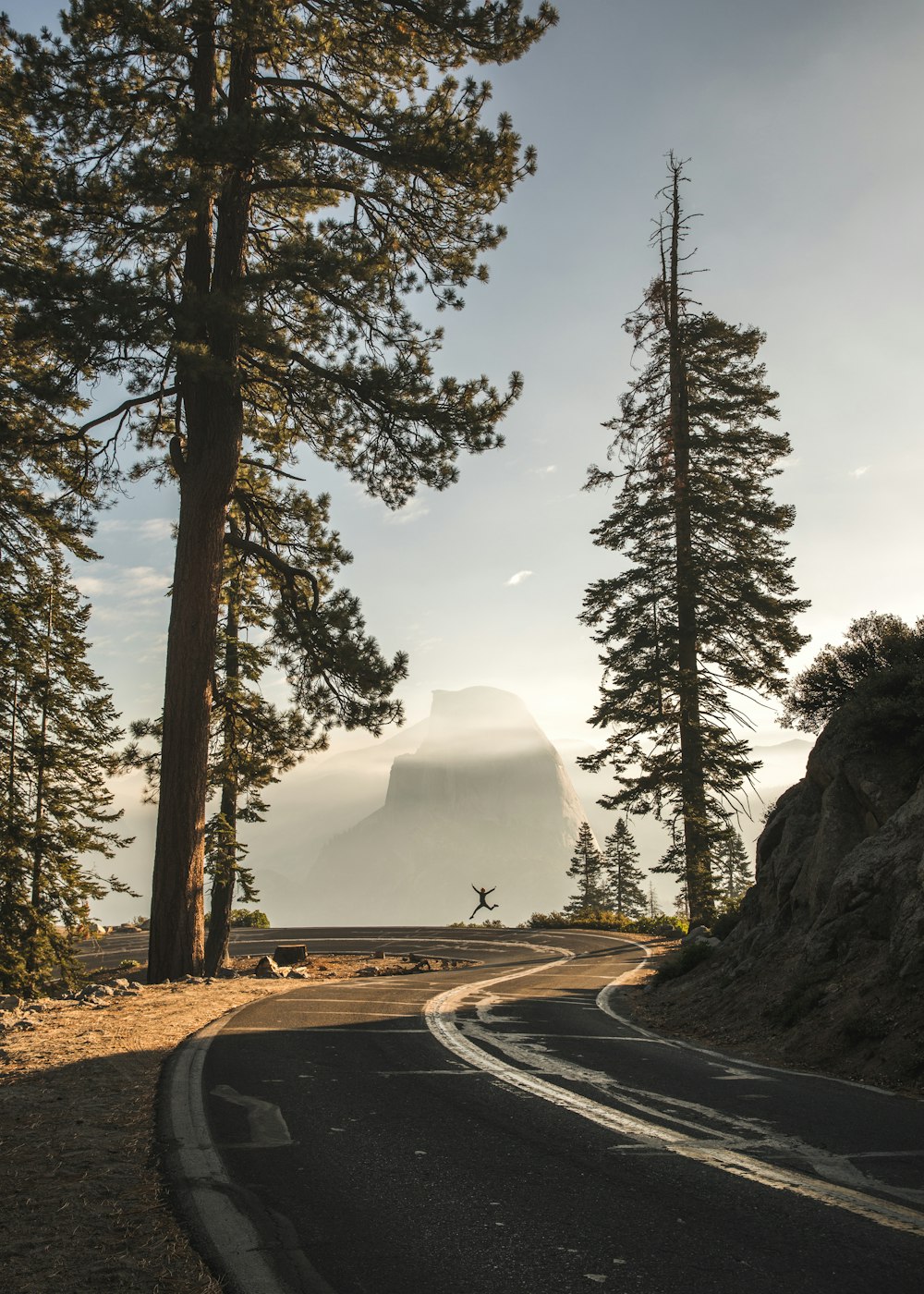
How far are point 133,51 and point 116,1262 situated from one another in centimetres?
1518

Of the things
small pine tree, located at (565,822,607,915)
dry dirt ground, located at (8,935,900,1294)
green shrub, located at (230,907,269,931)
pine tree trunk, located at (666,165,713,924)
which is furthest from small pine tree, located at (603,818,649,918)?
dry dirt ground, located at (8,935,900,1294)

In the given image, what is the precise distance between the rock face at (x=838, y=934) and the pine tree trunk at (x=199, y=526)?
297 inches

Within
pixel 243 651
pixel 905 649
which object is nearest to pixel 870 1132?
pixel 905 649

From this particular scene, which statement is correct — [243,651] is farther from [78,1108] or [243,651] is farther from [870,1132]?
[870,1132]

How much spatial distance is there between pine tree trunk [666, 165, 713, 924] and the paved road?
1591 centimetres

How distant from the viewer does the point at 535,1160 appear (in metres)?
3.83

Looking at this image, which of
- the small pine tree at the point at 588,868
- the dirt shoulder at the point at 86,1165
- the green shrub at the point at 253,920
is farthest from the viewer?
the small pine tree at the point at 588,868

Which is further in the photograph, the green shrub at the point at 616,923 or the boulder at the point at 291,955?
the green shrub at the point at 616,923

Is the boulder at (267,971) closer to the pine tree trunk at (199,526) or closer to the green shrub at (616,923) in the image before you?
the pine tree trunk at (199,526)

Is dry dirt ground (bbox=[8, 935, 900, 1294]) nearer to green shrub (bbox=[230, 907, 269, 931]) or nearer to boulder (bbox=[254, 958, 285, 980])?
boulder (bbox=[254, 958, 285, 980])

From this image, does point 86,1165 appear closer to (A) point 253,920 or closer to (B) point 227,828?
(B) point 227,828

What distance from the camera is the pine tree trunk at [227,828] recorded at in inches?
783

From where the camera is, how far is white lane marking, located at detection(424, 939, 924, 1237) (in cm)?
327

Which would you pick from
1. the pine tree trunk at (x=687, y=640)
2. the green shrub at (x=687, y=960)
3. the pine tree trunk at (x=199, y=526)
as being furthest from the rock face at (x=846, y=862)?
the pine tree trunk at (x=687, y=640)
